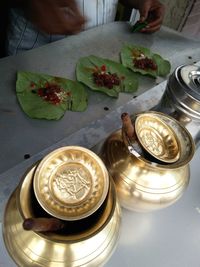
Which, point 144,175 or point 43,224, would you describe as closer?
point 43,224

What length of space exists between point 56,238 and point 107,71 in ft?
3.74

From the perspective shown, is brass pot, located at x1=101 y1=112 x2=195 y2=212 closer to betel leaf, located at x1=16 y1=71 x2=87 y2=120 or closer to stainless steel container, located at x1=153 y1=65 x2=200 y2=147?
stainless steel container, located at x1=153 y1=65 x2=200 y2=147

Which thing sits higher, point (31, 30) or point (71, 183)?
point (71, 183)

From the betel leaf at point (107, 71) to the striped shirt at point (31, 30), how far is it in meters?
0.27

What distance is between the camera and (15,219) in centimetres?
51

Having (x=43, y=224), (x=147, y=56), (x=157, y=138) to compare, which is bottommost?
(x=147, y=56)

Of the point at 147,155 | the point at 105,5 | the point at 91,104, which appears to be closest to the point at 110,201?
the point at 147,155

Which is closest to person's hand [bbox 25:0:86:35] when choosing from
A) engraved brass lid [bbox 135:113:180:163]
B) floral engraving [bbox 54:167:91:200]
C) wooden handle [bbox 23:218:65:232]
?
engraved brass lid [bbox 135:113:180:163]

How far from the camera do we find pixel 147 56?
1.62 m

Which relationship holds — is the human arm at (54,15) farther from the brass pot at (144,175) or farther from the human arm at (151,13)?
the human arm at (151,13)

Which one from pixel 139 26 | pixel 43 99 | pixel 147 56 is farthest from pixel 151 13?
pixel 43 99

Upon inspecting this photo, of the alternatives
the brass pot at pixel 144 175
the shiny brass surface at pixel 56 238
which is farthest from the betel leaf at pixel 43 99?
the shiny brass surface at pixel 56 238

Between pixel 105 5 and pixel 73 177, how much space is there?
1.44m

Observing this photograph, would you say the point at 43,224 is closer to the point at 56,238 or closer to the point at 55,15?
the point at 56,238
